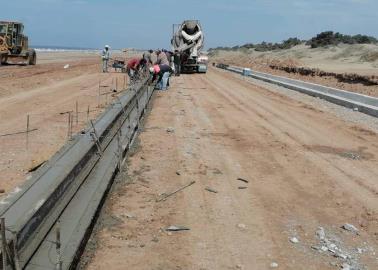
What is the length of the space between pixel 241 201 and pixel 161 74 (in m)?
15.4

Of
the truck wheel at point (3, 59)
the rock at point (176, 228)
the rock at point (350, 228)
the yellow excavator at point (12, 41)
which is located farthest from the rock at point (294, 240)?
the truck wheel at point (3, 59)

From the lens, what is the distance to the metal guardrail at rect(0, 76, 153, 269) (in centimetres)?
398

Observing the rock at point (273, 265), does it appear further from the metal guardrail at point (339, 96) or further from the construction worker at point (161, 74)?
the construction worker at point (161, 74)

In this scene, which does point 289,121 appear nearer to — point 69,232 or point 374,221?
point 374,221

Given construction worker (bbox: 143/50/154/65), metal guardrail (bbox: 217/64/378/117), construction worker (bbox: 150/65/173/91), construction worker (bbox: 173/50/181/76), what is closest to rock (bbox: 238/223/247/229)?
metal guardrail (bbox: 217/64/378/117)

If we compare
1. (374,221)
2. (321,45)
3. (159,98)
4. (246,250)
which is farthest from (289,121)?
(321,45)

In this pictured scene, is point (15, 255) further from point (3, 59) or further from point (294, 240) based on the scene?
point (3, 59)

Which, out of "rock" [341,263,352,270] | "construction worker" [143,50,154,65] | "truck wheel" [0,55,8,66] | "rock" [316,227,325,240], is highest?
"construction worker" [143,50,154,65]

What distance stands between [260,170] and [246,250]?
3.33m

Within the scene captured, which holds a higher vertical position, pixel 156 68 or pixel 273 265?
pixel 156 68

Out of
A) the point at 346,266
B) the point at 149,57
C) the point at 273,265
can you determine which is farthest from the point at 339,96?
the point at 273,265

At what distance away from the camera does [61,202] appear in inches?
200

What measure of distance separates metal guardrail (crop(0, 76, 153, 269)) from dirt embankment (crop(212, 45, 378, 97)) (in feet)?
59.4

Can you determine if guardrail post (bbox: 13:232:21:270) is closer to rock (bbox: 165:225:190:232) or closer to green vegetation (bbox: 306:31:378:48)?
rock (bbox: 165:225:190:232)
